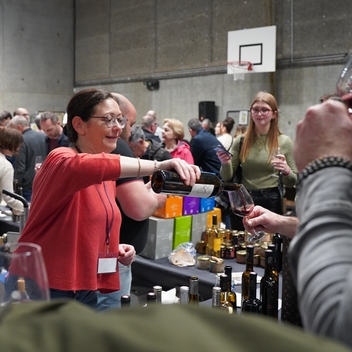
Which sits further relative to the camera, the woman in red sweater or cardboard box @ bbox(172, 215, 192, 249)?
cardboard box @ bbox(172, 215, 192, 249)

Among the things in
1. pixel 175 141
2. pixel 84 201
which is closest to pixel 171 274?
pixel 84 201

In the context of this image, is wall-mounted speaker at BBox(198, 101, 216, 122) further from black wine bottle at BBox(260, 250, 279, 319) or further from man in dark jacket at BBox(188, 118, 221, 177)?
black wine bottle at BBox(260, 250, 279, 319)

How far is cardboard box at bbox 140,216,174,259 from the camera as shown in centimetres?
298

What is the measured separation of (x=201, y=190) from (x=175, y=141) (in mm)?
3986

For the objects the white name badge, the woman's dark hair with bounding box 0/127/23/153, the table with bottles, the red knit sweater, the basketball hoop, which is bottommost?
the table with bottles

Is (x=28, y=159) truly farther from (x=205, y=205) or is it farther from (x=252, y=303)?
(x=252, y=303)

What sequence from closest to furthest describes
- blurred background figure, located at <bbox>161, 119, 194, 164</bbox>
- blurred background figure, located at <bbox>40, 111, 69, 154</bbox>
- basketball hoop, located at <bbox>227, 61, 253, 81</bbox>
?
blurred background figure, located at <bbox>161, 119, 194, 164</bbox>
blurred background figure, located at <bbox>40, 111, 69, 154</bbox>
basketball hoop, located at <bbox>227, 61, 253, 81</bbox>

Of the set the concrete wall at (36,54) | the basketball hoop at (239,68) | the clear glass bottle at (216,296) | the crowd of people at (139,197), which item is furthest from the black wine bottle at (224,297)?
the concrete wall at (36,54)

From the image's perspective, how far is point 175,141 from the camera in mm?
5672

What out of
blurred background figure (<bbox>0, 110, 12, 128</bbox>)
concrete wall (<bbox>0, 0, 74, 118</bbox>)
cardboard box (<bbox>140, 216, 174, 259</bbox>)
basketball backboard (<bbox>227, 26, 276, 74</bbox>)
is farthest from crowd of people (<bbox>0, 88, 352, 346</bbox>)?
concrete wall (<bbox>0, 0, 74, 118</bbox>)

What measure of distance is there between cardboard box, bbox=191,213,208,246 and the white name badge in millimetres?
1377

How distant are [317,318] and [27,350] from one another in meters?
0.31

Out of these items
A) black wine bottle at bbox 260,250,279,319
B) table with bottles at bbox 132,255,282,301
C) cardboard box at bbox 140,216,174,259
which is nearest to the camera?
black wine bottle at bbox 260,250,279,319

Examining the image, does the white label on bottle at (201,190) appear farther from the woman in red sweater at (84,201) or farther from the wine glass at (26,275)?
the wine glass at (26,275)
